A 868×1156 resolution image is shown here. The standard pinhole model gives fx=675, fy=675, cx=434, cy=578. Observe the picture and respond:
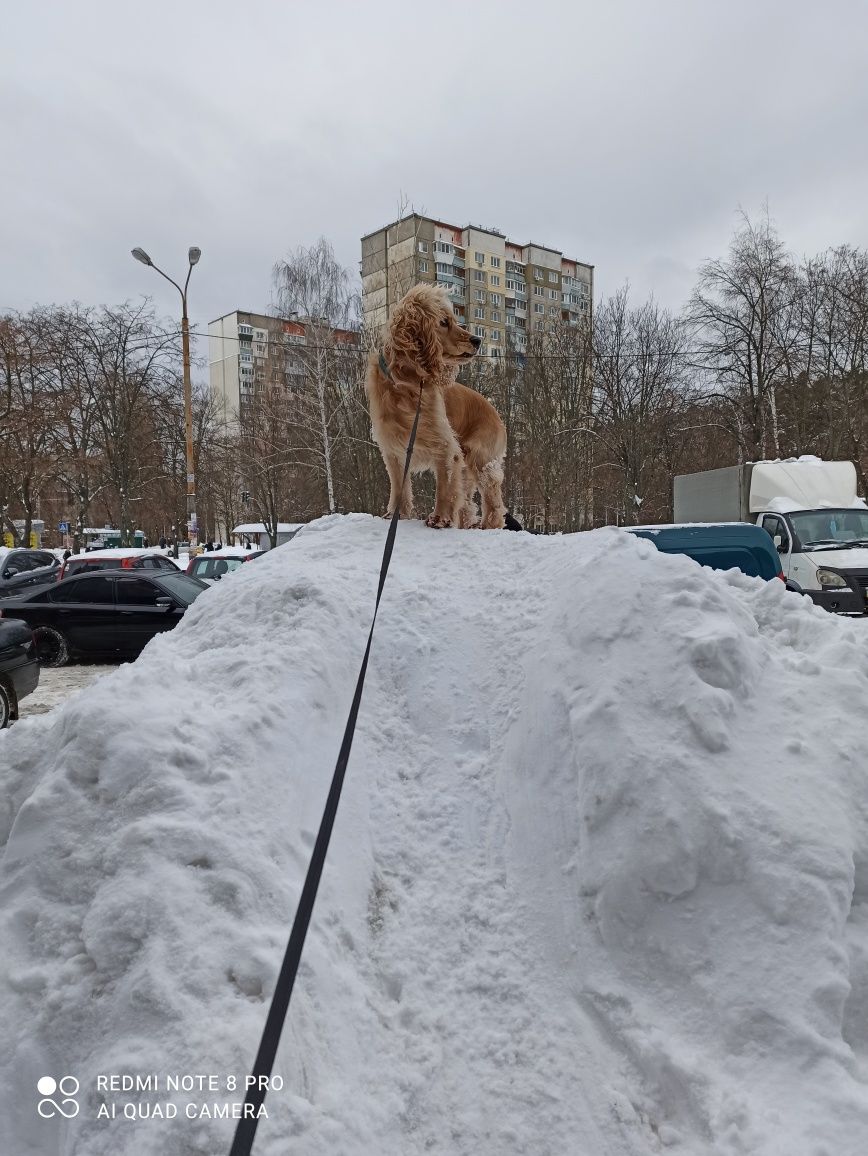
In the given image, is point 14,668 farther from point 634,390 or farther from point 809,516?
point 634,390

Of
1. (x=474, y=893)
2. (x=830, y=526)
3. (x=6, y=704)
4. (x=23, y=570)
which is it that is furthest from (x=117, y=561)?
(x=830, y=526)

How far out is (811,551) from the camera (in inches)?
430

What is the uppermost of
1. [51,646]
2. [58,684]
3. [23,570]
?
[23,570]

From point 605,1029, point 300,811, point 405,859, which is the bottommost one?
point 605,1029

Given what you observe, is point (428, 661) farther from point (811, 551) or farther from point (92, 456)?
point (92, 456)

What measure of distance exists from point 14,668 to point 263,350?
26.3 meters

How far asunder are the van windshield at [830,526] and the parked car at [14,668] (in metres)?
11.5

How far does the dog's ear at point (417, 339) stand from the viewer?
4809 mm

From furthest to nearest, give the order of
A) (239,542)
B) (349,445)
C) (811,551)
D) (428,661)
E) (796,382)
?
(239,542)
(796,382)
(349,445)
(811,551)
(428,661)

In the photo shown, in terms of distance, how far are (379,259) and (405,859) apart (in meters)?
28.9

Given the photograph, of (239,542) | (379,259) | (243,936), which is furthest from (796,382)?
(239,542)

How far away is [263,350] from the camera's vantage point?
30625mm

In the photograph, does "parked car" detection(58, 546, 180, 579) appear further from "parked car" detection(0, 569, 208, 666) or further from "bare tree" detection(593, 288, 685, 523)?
"bare tree" detection(593, 288, 685, 523)

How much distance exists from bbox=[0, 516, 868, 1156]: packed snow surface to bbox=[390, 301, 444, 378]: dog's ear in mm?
2440
